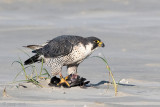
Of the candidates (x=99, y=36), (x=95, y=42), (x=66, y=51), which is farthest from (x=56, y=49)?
(x=99, y=36)

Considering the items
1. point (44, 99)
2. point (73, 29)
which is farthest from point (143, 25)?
point (44, 99)

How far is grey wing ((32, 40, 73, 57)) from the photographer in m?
8.45

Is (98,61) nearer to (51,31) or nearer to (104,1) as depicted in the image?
(51,31)

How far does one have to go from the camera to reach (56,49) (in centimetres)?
853

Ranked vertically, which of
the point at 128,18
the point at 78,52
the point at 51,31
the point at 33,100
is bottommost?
the point at 33,100

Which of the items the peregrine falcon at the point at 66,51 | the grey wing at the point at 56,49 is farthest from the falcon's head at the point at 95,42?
the grey wing at the point at 56,49

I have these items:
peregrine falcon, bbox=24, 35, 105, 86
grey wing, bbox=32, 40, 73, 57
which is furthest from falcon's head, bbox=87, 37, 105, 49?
grey wing, bbox=32, 40, 73, 57

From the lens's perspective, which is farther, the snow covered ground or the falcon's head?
the falcon's head

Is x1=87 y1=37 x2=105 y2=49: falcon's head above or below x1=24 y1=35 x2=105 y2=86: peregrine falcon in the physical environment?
above

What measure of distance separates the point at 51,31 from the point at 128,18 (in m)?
4.42

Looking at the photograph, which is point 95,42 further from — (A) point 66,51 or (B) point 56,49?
(B) point 56,49

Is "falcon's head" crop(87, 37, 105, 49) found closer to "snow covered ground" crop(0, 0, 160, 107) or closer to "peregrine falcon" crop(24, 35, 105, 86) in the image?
"peregrine falcon" crop(24, 35, 105, 86)

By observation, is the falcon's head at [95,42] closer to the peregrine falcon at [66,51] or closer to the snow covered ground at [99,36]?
the peregrine falcon at [66,51]

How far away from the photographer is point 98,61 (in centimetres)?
1174
